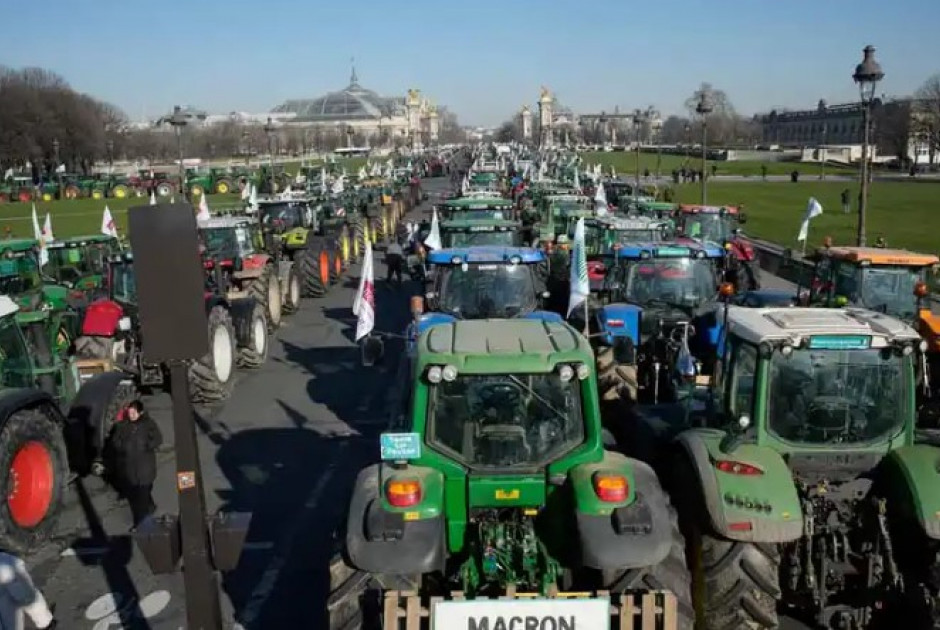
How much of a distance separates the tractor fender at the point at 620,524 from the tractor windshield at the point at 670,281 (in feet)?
22.3

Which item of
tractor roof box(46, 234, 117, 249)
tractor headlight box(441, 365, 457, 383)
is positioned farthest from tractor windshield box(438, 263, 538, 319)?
tractor roof box(46, 234, 117, 249)

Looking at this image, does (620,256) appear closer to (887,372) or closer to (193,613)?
(887,372)

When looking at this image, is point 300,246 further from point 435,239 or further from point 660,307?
point 660,307

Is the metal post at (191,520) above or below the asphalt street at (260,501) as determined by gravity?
above

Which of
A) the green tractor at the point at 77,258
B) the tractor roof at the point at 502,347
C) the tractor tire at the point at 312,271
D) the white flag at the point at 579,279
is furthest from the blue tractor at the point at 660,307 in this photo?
the green tractor at the point at 77,258

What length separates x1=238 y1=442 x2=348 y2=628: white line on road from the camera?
7164 mm

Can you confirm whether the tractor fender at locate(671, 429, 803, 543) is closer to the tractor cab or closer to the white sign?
the white sign

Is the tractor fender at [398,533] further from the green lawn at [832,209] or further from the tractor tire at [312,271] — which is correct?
the green lawn at [832,209]

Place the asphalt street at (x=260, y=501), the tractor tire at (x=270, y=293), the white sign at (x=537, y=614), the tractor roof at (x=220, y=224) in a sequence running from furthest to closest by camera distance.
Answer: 1. the tractor roof at (x=220, y=224)
2. the tractor tire at (x=270, y=293)
3. the asphalt street at (x=260, y=501)
4. the white sign at (x=537, y=614)

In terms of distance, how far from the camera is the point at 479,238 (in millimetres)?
18016

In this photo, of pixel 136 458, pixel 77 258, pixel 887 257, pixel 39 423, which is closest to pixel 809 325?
pixel 136 458

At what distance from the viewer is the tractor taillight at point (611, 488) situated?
538 cm

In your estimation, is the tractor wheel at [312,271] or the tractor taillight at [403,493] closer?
the tractor taillight at [403,493]

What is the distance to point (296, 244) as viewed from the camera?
72.2 feet
